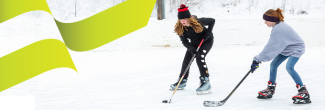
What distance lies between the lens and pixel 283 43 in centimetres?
259

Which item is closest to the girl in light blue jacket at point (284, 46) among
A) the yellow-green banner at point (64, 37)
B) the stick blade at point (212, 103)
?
the stick blade at point (212, 103)

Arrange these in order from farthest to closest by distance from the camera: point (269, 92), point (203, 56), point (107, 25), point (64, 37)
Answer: point (107, 25), point (64, 37), point (203, 56), point (269, 92)

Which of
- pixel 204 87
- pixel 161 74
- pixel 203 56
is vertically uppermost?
pixel 203 56

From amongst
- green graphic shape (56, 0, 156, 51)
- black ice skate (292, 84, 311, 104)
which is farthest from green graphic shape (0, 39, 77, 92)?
black ice skate (292, 84, 311, 104)

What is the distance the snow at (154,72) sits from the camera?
301 cm

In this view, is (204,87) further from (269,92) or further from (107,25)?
(107,25)

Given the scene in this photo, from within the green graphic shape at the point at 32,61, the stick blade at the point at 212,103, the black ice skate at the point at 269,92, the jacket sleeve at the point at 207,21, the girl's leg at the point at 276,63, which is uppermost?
the jacket sleeve at the point at 207,21

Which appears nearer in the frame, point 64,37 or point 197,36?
point 197,36

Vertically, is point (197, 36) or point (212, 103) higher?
point (197, 36)

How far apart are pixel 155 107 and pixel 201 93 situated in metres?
0.65

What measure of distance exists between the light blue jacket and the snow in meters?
0.48

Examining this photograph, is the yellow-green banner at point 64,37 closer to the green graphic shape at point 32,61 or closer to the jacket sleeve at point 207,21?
the green graphic shape at point 32,61

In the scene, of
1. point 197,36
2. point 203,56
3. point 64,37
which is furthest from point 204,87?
point 64,37

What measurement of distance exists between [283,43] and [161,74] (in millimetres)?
2224
